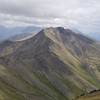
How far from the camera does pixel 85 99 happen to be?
157625 mm

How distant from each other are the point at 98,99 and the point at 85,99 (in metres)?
10.2

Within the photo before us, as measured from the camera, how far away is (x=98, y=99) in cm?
14925
